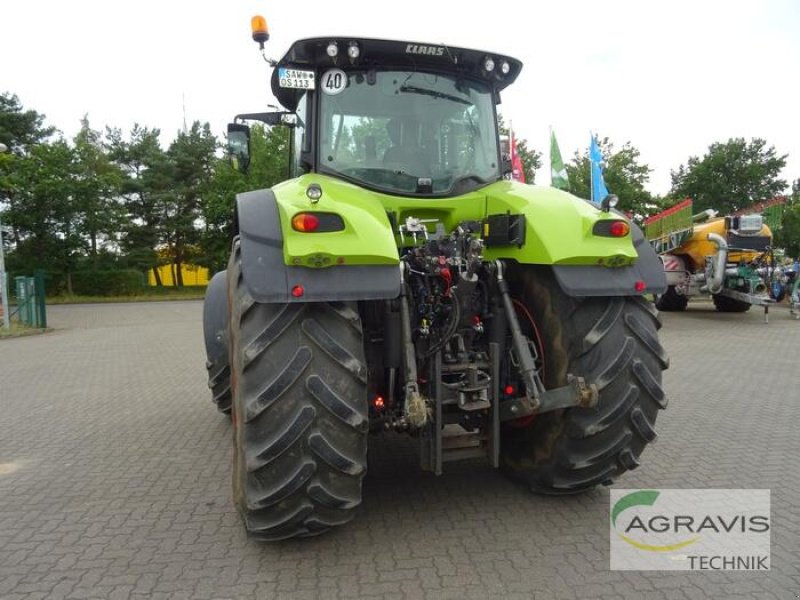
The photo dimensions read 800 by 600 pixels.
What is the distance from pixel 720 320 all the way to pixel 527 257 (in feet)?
44.3

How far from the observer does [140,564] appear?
2973 millimetres

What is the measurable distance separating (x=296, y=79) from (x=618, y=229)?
2.08 meters

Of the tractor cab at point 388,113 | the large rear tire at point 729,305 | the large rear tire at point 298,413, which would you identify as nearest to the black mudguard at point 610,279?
the tractor cab at point 388,113

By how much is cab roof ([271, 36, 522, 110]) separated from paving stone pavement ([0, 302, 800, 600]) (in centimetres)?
276

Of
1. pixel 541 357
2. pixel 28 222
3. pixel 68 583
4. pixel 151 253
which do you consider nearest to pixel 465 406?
pixel 541 357

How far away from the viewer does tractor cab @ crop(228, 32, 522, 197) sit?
3.63 metres

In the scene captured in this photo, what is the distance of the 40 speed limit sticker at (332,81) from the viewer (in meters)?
3.65

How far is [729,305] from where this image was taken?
52.5ft

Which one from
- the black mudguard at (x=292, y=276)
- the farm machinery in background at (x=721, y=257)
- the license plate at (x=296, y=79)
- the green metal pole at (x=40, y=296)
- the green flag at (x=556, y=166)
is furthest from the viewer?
the green metal pole at (x=40, y=296)

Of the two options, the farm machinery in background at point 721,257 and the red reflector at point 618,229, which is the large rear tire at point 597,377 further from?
the farm machinery in background at point 721,257

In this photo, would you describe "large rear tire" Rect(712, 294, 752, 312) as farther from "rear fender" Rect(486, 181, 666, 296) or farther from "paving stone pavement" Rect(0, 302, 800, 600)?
"rear fender" Rect(486, 181, 666, 296)

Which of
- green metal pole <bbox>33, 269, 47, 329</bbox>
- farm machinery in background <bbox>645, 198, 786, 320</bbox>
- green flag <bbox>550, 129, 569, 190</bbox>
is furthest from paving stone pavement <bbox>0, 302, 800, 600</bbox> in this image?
green metal pole <bbox>33, 269, 47, 329</bbox>

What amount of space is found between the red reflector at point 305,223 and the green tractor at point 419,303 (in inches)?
0.4

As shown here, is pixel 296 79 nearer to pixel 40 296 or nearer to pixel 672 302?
pixel 672 302
